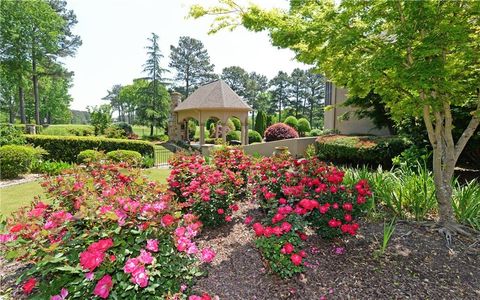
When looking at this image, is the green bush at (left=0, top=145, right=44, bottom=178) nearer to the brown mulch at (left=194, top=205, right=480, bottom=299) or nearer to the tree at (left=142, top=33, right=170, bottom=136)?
the brown mulch at (left=194, top=205, right=480, bottom=299)

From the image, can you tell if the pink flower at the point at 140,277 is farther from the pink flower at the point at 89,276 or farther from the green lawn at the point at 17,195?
the green lawn at the point at 17,195

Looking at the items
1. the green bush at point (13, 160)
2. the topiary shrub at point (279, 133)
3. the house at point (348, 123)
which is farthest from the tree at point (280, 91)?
the green bush at point (13, 160)

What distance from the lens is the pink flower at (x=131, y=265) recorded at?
194 cm

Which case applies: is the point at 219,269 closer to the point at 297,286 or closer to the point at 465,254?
the point at 297,286

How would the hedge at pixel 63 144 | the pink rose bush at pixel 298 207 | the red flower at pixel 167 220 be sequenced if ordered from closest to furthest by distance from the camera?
the red flower at pixel 167 220 → the pink rose bush at pixel 298 207 → the hedge at pixel 63 144

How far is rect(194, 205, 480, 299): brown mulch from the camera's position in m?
2.86

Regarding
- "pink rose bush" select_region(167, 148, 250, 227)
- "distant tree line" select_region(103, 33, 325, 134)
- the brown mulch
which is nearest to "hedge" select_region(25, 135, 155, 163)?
"pink rose bush" select_region(167, 148, 250, 227)

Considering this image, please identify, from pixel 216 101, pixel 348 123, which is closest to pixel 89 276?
pixel 348 123

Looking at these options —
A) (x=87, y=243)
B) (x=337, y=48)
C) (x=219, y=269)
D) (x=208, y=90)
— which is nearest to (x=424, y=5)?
(x=337, y=48)

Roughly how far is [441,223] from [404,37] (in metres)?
2.83

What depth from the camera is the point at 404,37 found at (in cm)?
340

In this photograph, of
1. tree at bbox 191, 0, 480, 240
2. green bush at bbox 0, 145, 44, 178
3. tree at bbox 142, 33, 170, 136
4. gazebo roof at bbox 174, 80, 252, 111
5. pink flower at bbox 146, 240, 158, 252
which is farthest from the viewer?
tree at bbox 142, 33, 170, 136

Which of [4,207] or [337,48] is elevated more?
[337,48]

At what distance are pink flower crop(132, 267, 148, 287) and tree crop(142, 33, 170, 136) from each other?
93.7 feet
